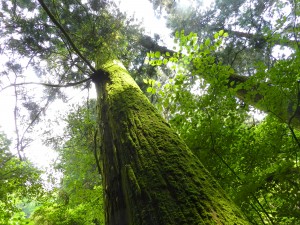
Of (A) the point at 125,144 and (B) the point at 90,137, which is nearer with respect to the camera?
(A) the point at 125,144

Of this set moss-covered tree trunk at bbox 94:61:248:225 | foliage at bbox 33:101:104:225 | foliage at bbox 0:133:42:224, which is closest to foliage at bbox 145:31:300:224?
moss-covered tree trunk at bbox 94:61:248:225

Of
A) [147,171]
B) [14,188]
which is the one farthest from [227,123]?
[14,188]

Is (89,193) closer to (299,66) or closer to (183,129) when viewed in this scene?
(183,129)

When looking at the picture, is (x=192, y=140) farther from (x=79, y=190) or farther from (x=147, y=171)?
(x=79, y=190)

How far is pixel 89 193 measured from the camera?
458 centimetres

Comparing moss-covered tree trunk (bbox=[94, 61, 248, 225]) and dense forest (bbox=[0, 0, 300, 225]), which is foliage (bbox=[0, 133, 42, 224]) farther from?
moss-covered tree trunk (bbox=[94, 61, 248, 225])

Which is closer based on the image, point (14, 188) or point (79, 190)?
point (79, 190)

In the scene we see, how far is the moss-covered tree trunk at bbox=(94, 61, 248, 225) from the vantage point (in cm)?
115

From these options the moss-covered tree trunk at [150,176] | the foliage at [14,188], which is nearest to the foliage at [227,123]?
the moss-covered tree trunk at [150,176]

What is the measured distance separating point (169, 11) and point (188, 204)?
1079cm

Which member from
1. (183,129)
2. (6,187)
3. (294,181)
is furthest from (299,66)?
(6,187)

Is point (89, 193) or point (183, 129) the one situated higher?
point (89, 193)

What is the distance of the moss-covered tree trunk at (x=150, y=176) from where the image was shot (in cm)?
115

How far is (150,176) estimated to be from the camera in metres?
1.43
